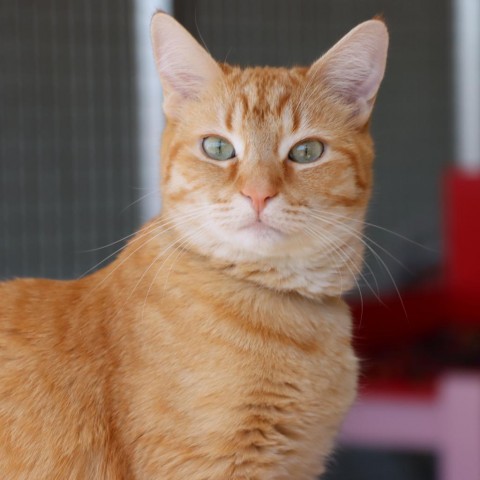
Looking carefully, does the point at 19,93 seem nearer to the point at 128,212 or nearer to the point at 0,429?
the point at 128,212

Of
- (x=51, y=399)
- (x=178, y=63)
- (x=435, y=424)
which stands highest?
(x=178, y=63)

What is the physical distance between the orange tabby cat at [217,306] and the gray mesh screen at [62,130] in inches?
66.9

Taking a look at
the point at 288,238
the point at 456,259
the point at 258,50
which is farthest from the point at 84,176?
the point at 288,238

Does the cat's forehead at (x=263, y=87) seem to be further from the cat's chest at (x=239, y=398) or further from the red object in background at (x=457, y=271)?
the red object in background at (x=457, y=271)

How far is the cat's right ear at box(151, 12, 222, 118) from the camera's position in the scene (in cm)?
128

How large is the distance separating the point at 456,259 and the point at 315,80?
7.18ft

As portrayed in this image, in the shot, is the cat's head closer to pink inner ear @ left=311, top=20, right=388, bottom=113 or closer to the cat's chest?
pink inner ear @ left=311, top=20, right=388, bottom=113

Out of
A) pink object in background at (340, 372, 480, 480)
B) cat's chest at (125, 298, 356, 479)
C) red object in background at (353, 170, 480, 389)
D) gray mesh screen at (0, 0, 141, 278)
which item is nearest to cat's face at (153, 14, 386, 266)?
cat's chest at (125, 298, 356, 479)

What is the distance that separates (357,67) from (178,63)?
10.7 inches

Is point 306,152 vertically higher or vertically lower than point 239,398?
higher

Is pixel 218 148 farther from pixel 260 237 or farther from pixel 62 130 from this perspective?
pixel 62 130

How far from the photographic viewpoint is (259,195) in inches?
46.9

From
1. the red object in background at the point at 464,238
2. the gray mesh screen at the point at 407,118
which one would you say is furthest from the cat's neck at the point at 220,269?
the gray mesh screen at the point at 407,118

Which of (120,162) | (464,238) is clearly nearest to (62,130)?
(120,162)
